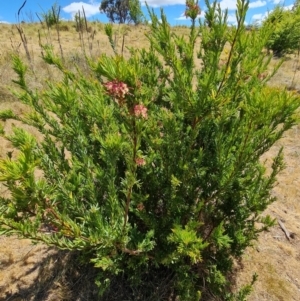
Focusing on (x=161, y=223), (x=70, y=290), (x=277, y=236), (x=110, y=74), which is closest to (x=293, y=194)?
(x=277, y=236)

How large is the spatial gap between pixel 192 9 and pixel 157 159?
97cm

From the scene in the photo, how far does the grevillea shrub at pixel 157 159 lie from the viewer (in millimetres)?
1143

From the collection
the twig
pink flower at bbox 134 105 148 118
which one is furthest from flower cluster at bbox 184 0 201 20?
the twig

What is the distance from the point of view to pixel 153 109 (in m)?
2.25

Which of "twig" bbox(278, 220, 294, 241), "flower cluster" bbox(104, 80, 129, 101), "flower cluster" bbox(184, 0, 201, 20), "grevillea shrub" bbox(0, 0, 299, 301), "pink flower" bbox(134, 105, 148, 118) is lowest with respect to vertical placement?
"twig" bbox(278, 220, 294, 241)

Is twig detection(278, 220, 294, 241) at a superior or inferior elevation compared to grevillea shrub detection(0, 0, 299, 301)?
inferior

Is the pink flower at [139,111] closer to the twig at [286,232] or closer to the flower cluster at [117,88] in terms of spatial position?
the flower cluster at [117,88]

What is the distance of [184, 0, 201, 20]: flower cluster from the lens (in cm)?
162

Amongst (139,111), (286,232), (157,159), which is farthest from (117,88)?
(286,232)

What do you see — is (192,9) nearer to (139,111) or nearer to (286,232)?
(139,111)

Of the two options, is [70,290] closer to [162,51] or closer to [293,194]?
[162,51]

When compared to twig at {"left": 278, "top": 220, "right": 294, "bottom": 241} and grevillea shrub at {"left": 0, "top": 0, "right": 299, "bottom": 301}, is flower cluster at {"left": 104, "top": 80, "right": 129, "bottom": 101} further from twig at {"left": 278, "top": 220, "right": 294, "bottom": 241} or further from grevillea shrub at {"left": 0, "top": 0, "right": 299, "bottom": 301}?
twig at {"left": 278, "top": 220, "right": 294, "bottom": 241}

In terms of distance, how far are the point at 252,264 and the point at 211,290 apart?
0.66 metres

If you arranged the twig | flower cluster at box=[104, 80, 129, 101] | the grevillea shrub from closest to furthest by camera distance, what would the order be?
flower cluster at box=[104, 80, 129, 101]
the grevillea shrub
the twig
